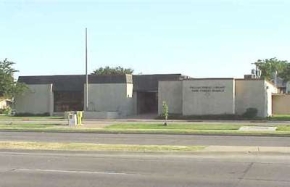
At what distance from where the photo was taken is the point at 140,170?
13.4 m

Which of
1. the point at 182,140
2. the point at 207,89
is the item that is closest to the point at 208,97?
the point at 207,89

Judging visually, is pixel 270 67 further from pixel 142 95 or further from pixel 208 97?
pixel 208 97

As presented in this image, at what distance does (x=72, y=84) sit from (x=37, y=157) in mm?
44308

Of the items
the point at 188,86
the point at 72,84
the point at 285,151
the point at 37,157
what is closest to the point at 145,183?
the point at 37,157

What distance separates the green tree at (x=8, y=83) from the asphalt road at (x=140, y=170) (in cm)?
4182

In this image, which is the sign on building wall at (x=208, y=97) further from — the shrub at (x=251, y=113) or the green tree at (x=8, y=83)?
the green tree at (x=8, y=83)

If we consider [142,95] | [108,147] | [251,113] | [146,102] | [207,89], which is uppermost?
[207,89]

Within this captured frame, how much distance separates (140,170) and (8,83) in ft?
160

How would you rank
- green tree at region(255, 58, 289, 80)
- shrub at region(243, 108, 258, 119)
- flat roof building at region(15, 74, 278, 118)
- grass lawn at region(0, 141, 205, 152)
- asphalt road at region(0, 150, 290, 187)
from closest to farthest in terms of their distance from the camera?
asphalt road at region(0, 150, 290, 187), grass lawn at region(0, 141, 205, 152), shrub at region(243, 108, 258, 119), flat roof building at region(15, 74, 278, 118), green tree at region(255, 58, 289, 80)

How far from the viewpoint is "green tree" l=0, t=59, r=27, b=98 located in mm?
58469

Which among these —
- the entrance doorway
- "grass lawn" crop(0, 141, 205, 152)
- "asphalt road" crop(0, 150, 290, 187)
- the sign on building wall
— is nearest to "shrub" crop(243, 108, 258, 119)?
the sign on building wall

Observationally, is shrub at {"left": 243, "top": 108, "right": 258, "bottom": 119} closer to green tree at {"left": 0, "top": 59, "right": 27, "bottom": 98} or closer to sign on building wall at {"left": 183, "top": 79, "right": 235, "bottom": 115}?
A: sign on building wall at {"left": 183, "top": 79, "right": 235, "bottom": 115}

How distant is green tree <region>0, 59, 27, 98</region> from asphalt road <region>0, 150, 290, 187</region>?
41.8 metres

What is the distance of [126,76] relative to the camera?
5719 centimetres
